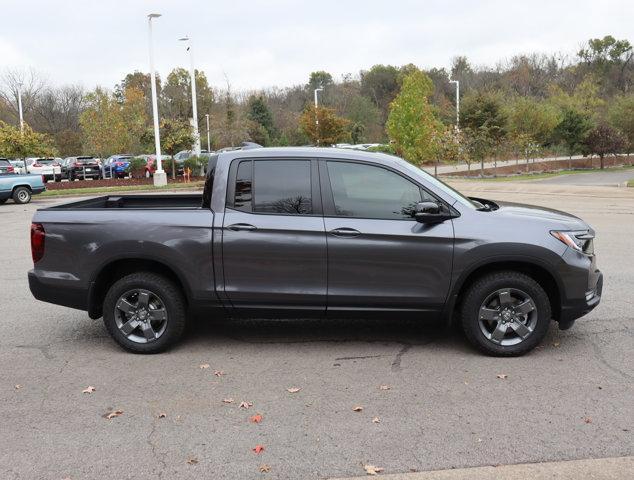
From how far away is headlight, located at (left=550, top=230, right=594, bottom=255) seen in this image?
5.00 meters

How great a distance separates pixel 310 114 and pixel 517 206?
36.2 meters

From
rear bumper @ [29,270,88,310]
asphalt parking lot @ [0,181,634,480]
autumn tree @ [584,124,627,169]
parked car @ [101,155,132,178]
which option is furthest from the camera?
autumn tree @ [584,124,627,169]

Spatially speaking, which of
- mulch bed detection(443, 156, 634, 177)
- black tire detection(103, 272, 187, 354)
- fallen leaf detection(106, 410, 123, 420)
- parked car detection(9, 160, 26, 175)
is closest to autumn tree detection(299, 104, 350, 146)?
mulch bed detection(443, 156, 634, 177)

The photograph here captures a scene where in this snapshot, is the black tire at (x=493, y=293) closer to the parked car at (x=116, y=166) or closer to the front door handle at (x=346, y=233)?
the front door handle at (x=346, y=233)

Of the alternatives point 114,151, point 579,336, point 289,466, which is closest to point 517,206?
point 579,336

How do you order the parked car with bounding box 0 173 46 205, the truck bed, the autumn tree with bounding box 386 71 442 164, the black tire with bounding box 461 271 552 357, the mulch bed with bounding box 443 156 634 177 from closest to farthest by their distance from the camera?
the black tire with bounding box 461 271 552 357 → the truck bed → the parked car with bounding box 0 173 46 205 → the autumn tree with bounding box 386 71 442 164 → the mulch bed with bounding box 443 156 634 177

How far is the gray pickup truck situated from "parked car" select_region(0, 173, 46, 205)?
19052 millimetres

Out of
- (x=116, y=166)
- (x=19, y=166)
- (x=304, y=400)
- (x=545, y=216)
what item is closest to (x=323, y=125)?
(x=116, y=166)

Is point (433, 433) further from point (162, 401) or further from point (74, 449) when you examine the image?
point (74, 449)

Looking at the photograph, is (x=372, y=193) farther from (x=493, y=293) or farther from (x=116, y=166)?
(x=116, y=166)

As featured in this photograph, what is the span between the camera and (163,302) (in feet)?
17.3

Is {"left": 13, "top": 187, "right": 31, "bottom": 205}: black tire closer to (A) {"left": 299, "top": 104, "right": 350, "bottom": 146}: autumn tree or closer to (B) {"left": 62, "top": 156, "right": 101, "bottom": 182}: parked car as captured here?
(B) {"left": 62, "top": 156, "right": 101, "bottom": 182}: parked car

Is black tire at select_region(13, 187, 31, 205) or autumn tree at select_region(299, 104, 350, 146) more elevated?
autumn tree at select_region(299, 104, 350, 146)

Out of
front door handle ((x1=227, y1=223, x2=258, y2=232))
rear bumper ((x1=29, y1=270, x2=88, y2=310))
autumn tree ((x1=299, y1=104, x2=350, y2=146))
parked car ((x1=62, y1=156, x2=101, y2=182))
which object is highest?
autumn tree ((x1=299, y1=104, x2=350, y2=146))
